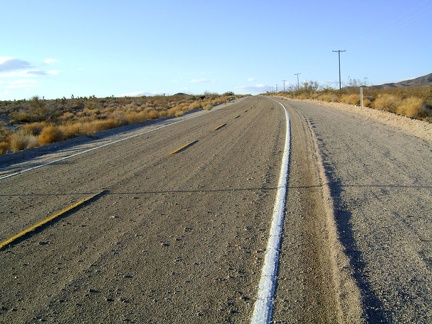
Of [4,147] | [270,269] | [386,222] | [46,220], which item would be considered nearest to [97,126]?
[4,147]

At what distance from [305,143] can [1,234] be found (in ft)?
35.8

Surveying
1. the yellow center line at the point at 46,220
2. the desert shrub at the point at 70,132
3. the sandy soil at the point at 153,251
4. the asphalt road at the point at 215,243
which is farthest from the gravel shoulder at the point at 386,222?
the desert shrub at the point at 70,132

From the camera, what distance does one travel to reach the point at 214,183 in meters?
9.36

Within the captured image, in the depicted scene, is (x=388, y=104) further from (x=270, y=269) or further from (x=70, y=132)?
(x=270, y=269)

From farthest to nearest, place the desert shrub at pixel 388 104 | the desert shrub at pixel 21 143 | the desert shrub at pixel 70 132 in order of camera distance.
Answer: the desert shrub at pixel 388 104 < the desert shrub at pixel 70 132 < the desert shrub at pixel 21 143

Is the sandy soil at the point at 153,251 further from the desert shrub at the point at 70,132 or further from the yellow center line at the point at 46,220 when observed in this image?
the desert shrub at the point at 70,132

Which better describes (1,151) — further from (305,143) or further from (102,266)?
(102,266)

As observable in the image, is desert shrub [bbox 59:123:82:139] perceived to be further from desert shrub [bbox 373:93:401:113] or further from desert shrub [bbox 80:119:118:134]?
desert shrub [bbox 373:93:401:113]

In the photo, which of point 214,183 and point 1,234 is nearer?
point 1,234

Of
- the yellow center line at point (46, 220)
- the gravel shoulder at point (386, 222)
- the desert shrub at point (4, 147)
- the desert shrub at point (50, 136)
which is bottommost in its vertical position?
the gravel shoulder at point (386, 222)

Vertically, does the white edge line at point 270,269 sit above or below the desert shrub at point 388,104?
below

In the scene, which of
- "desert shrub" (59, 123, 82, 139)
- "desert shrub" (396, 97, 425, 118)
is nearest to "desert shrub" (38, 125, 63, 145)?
"desert shrub" (59, 123, 82, 139)

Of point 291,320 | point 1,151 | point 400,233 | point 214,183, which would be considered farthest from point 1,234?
point 1,151

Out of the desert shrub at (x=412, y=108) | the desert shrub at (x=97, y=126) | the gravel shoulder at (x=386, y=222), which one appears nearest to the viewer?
the gravel shoulder at (x=386, y=222)
